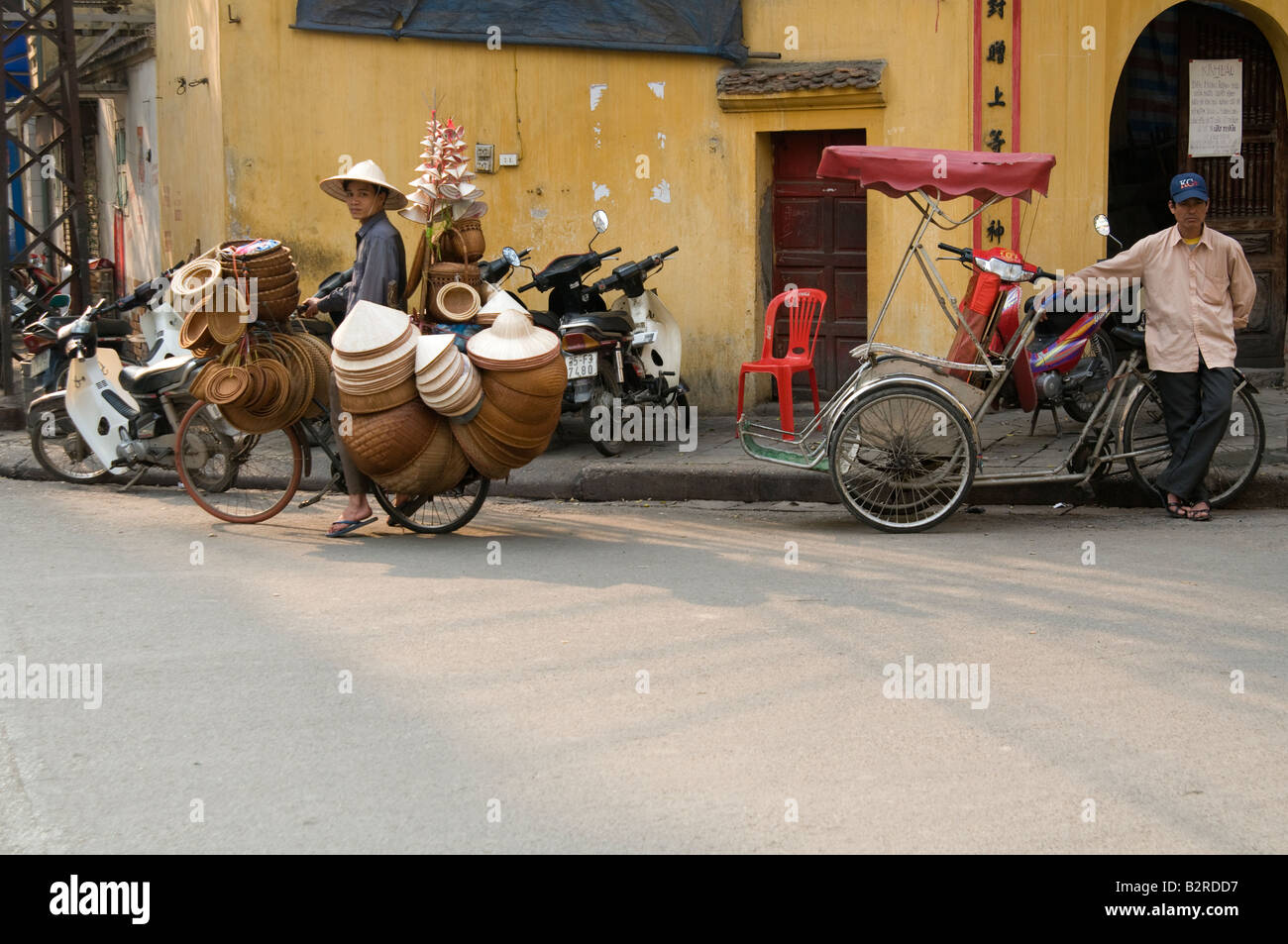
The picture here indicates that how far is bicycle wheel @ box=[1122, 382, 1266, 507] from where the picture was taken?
351 inches

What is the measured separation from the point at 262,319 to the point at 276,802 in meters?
4.96

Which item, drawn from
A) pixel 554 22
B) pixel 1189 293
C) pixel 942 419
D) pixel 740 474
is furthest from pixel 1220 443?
pixel 554 22

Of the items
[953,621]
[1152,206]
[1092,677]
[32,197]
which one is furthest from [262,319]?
[32,197]

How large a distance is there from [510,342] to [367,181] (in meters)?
1.29

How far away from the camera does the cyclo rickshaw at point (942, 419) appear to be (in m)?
8.50

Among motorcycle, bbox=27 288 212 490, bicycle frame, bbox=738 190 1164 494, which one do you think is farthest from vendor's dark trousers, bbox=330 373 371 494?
bicycle frame, bbox=738 190 1164 494

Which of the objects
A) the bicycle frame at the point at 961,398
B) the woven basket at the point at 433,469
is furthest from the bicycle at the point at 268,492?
the bicycle frame at the point at 961,398

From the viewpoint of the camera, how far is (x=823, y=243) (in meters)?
12.8

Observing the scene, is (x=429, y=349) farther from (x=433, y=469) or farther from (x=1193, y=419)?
(x=1193, y=419)

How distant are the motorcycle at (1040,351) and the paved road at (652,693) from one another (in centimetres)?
162

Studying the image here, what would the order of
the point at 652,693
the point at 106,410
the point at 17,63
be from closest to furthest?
the point at 652,693
the point at 106,410
the point at 17,63
